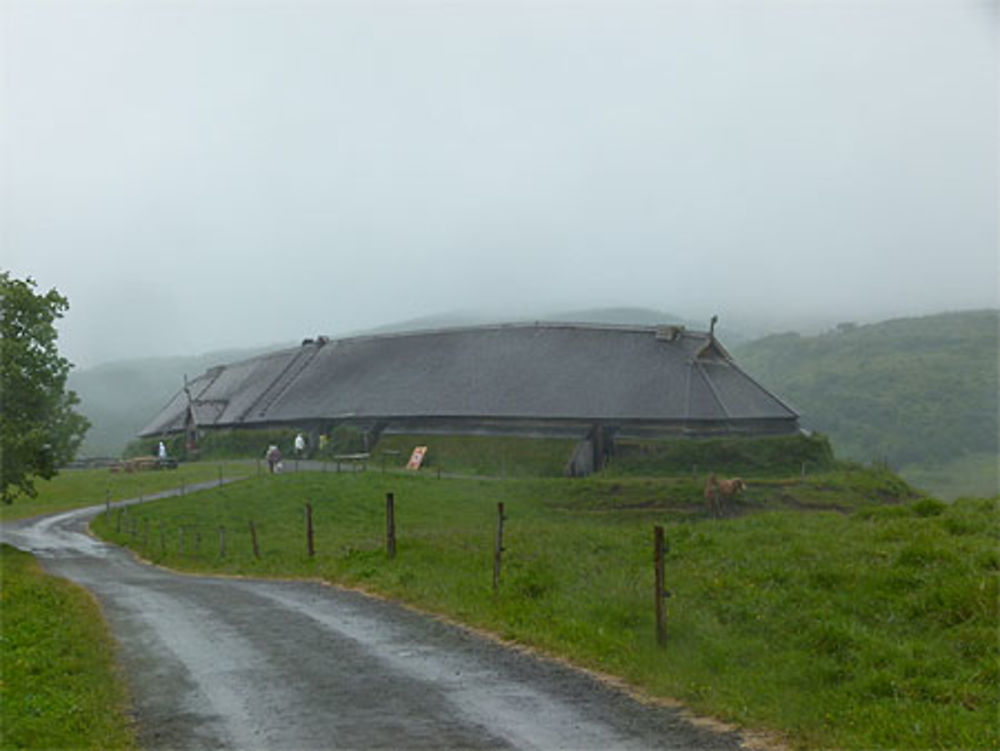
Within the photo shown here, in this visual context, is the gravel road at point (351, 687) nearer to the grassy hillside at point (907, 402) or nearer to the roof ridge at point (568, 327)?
the roof ridge at point (568, 327)

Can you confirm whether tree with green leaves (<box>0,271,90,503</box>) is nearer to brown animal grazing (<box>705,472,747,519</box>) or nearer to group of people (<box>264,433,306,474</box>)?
group of people (<box>264,433,306,474</box>)

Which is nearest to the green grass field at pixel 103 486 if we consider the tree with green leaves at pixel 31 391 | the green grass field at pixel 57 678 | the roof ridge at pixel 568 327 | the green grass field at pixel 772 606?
the tree with green leaves at pixel 31 391

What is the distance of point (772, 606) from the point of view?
16172mm

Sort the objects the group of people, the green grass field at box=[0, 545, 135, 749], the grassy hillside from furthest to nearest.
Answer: the grassy hillside → the group of people → the green grass field at box=[0, 545, 135, 749]

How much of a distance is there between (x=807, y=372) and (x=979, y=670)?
173940 millimetres

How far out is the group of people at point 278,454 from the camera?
7012 cm

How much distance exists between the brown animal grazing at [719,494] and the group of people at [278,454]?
29.9 m

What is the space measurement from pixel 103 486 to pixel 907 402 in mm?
116279

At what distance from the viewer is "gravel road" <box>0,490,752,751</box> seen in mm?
11852

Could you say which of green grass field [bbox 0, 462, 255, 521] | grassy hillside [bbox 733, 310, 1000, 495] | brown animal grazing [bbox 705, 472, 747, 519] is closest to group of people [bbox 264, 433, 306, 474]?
green grass field [bbox 0, 462, 255, 521]

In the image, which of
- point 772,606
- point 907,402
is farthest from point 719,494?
point 907,402

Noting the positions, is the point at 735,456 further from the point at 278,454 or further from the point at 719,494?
the point at 278,454

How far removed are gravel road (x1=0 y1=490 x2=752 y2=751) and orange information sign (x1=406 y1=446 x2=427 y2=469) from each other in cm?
5125

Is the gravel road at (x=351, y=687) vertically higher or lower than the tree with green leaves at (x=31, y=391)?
lower
